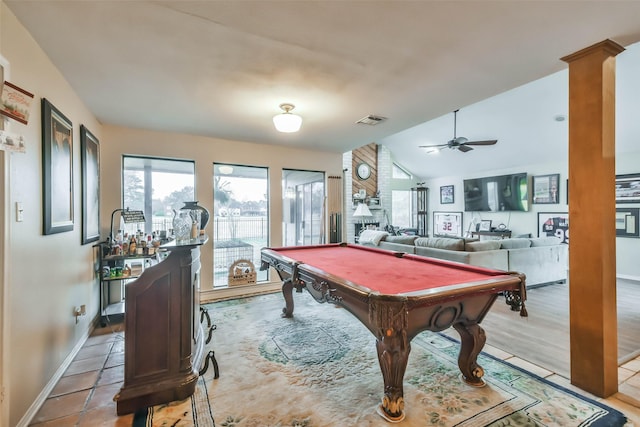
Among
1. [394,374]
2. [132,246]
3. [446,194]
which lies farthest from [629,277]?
[132,246]

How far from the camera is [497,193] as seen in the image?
7.66 m

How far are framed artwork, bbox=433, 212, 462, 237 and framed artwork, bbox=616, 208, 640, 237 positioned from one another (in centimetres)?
352

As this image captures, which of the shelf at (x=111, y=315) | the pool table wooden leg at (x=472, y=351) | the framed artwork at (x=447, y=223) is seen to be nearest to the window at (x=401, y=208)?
the framed artwork at (x=447, y=223)

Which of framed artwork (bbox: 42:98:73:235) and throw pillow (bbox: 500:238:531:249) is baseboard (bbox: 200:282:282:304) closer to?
framed artwork (bbox: 42:98:73:235)

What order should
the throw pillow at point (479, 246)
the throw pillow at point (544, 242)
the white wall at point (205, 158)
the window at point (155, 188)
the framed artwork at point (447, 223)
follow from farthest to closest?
the framed artwork at point (447, 223) → the throw pillow at point (544, 242) → the throw pillow at point (479, 246) → the window at point (155, 188) → the white wall at point (205, 158)

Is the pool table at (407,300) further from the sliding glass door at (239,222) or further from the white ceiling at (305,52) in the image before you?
the sliding glass door at (239,222)

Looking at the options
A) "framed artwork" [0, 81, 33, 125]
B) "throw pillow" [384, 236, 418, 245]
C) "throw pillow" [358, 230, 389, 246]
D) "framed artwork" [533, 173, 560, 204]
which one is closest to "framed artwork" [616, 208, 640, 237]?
"framed artwork" [533, 173, 560, 204]

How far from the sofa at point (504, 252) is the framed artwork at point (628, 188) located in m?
1.76

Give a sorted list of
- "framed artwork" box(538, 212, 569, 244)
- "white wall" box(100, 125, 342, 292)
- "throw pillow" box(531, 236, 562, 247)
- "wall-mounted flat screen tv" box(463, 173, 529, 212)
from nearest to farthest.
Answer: "white wall" box(100, 125, 342, 292), "throw pillow" box(531, 236, 562, 247), "framed artwork" box(538, 212, 569, 244), "wall-mounted flat screen tv" box(463, 173, 529, 212)

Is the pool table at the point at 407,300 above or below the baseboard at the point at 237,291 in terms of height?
above

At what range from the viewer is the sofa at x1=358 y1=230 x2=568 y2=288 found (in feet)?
13.8

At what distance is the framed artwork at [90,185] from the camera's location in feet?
9.45

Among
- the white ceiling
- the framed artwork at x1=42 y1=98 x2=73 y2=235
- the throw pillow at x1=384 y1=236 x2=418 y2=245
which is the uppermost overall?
the white ceiling

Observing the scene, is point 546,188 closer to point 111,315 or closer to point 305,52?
point 305,52
